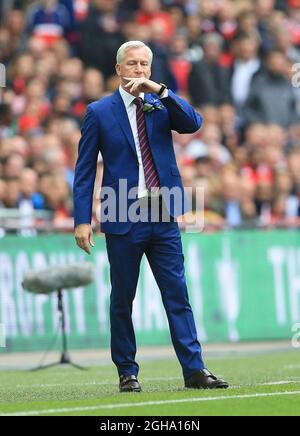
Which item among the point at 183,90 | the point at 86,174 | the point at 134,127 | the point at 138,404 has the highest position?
the point at 183,90

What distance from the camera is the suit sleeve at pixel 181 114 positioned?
362 inches

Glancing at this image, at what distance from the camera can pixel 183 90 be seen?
2002 centimetres

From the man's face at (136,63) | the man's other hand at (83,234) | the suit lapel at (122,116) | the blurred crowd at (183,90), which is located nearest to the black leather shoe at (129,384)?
the man's other hand at (83,234)

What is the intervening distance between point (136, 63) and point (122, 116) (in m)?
0.46

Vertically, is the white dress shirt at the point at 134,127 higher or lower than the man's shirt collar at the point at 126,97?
lower

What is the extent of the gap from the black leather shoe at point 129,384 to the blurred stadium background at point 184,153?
241 inches

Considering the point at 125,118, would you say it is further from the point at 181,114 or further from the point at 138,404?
the point at 138,404

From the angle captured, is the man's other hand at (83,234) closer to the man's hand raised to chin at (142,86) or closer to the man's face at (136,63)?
the man's hand raised to chin at (142,86)

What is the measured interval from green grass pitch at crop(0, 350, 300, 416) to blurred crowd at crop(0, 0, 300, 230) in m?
4.00

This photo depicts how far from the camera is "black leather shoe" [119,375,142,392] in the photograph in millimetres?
9258

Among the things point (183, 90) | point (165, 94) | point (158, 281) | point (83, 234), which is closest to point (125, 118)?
point (165, 94)

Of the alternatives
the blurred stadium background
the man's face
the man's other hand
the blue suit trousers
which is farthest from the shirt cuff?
the blurred stadium background

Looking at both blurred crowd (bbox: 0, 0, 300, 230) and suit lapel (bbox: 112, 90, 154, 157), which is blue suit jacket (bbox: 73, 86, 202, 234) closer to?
suit lapel (bbox: 112, 90, 154, 157)
